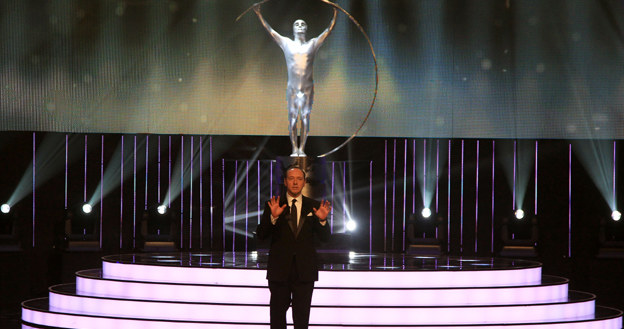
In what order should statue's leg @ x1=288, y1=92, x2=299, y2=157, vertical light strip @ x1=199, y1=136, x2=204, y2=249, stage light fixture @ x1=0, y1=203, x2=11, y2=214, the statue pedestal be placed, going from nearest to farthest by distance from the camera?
statue's leg @ x1=288, y1=92, x2=299, y2=157
the statue pedestal
stage light fixture @ x1=0, y1=203, x2=11, y2=214
vertical light strip @ x1=199, y1=136, x2=204, y2=249

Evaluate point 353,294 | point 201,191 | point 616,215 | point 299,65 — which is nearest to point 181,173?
point 201,191

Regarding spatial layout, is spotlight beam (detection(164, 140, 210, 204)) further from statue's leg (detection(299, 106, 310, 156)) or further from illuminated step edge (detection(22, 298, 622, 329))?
illuminated step edge (detection(22, 298, 622, 329))

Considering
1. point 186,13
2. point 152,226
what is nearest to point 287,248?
point 152,226

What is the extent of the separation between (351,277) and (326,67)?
507 cm

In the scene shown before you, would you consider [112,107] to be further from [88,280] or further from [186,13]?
[88,280]

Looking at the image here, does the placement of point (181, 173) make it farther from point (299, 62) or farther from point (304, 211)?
point (304, 211)

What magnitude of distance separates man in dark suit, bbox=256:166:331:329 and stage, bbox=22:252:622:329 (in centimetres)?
140

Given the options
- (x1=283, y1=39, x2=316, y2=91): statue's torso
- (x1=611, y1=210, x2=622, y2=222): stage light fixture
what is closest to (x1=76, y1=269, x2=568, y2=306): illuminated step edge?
(x1=283, y1=39, x2=316, y2=91): statue's torso

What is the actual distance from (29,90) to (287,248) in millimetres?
7230

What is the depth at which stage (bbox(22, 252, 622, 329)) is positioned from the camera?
6004mm

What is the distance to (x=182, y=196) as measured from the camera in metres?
11.0

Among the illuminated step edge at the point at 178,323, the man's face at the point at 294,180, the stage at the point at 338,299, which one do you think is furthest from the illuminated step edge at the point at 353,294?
the man's face at the point at 294,180

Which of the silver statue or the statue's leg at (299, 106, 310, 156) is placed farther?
the statue's leg at (299, 106, 310, 156)

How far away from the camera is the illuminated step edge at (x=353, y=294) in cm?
620
